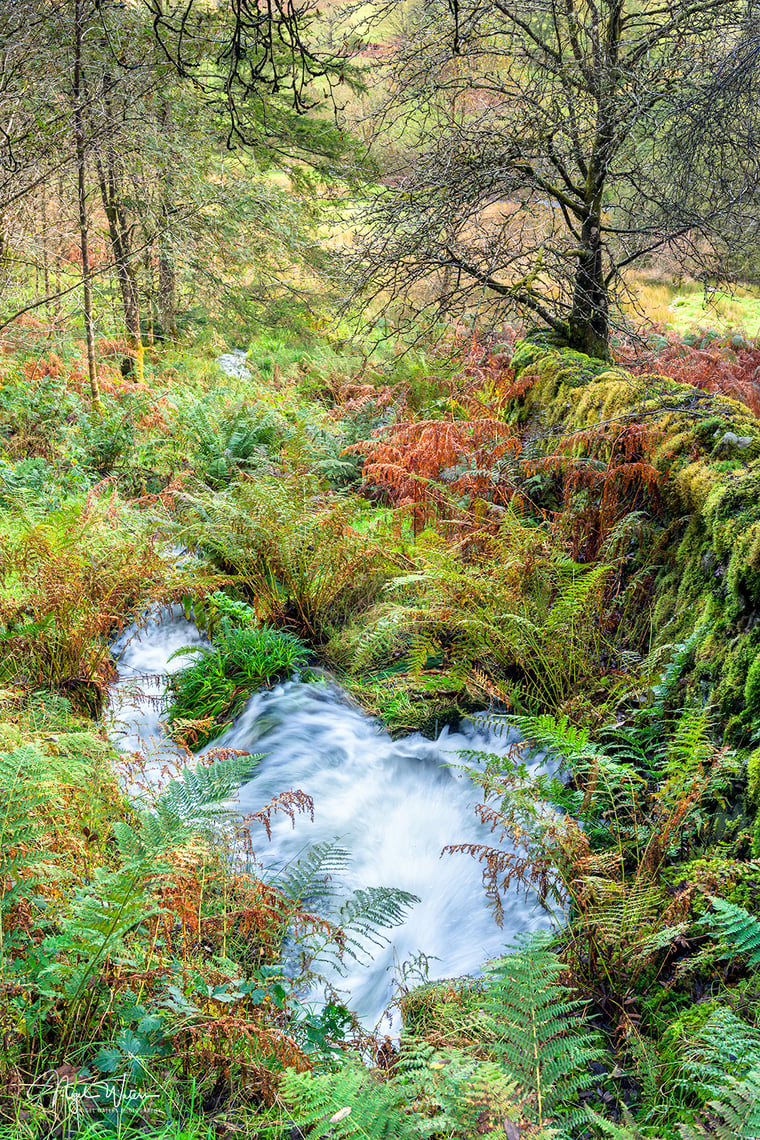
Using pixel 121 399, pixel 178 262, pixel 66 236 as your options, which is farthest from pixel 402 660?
pixel 178 262

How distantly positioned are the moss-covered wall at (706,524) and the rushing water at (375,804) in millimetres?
1125

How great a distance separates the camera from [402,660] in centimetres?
478

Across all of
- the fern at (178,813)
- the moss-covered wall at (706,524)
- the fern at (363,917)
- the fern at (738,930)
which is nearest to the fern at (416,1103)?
the fern at (178,813)

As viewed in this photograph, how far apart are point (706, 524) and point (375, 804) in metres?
2.21

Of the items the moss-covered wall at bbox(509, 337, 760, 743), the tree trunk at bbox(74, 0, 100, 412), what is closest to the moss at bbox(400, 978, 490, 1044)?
the moss-covered wall at bbox(509, 337, 760, 743)

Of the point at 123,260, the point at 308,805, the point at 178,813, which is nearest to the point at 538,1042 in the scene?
A: the point at 178,813

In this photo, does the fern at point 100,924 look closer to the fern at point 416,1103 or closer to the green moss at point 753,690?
the fern at point 416,1103

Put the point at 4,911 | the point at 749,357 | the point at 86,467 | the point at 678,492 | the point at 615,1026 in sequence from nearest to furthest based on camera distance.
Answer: the point at 4,911
the point at 615,1026
the point at 678,492
the point at 86,467
the point at 749,357

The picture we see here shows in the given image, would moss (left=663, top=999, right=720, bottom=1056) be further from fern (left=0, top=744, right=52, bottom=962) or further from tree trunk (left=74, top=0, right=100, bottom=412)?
tree trunk (left=74, top=0, right=100, bottom=412)

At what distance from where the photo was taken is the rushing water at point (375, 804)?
2.99 meters

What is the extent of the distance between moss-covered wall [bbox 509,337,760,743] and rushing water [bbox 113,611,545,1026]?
1.12 m

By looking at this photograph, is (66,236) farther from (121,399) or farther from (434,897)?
(434,897)

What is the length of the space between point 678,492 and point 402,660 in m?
1.97

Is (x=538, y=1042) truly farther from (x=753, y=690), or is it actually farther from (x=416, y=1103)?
(x=753, y=690)
